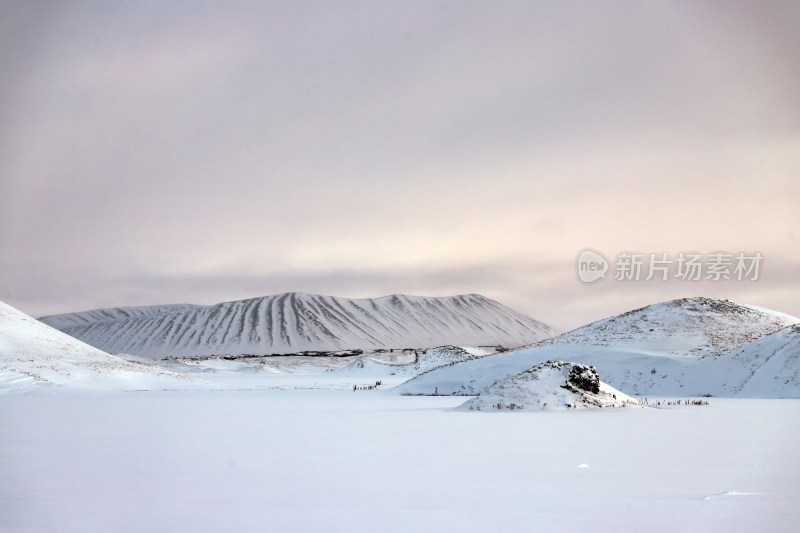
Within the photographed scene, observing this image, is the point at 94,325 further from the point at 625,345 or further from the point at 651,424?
the point at 651,424

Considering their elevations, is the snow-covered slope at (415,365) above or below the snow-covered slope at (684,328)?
below

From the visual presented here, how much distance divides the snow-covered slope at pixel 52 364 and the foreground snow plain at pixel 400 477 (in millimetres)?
20622

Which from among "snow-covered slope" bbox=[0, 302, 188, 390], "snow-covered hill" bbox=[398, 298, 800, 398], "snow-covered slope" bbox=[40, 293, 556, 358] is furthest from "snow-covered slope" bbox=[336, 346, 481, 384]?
"snow-covered slope" bbox=[40, 293, 556, 358]

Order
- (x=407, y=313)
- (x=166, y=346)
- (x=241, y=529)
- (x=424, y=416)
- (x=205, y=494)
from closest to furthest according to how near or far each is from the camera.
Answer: (x=241, y=529) < (x=205, y=494) < (x=424, y=416) < (x=166, y=346) < (x=407, y=313)

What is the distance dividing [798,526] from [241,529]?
10.4 ft

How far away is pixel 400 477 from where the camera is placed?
20.4ft

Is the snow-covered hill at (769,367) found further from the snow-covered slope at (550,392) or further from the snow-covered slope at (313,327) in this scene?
the snow-covered slope at (313,327)

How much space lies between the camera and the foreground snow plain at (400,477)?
4566 mm

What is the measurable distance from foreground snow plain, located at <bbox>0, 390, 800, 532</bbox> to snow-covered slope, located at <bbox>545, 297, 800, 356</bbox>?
22425mm

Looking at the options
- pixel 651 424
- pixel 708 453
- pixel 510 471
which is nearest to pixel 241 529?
pixel 510 471

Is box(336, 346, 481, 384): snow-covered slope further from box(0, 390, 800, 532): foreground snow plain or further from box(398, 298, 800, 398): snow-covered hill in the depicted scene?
box(0, 390, 800, 532): foreground snow plain

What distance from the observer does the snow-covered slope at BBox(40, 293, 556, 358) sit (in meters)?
133

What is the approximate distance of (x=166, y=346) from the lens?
133750 mm

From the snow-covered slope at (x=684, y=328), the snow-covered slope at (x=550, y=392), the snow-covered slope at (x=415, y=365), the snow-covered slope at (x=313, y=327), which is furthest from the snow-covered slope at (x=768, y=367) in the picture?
the snow-covered slope at (x=313, y=327)
